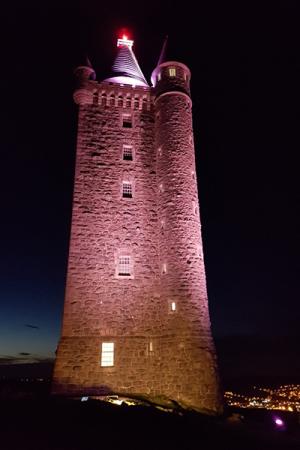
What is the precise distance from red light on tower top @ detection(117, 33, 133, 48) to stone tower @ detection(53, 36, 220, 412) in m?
6.99

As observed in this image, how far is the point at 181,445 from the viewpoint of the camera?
9.07 metres

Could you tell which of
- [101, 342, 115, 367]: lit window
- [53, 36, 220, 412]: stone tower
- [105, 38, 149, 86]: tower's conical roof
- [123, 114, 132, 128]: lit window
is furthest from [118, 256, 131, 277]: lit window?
[105, 38, 149, 86]: tower's conical roof

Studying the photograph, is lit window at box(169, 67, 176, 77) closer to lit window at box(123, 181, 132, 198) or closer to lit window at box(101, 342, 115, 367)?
lit window at box(123, 181, 132, 198)

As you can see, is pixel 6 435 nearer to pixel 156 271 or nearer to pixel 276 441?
pixel 276 441

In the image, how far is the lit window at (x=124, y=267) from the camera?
18.4 meters

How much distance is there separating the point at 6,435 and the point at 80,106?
18354mm

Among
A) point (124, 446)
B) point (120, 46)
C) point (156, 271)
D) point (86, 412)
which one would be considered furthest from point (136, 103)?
point (124, 446)

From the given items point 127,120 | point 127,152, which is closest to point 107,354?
point 127,152

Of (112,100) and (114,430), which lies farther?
(112,100)

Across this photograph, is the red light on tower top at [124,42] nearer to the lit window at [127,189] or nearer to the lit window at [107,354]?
the lit window at [127,189]

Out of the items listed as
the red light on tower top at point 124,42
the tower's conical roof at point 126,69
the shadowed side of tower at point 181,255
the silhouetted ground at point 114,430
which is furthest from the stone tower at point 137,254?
the red light on tower top at point 124,42

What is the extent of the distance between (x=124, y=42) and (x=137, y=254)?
751 inches

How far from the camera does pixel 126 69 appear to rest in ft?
83.5

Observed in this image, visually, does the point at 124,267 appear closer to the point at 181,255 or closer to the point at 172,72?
the point at 181,255
